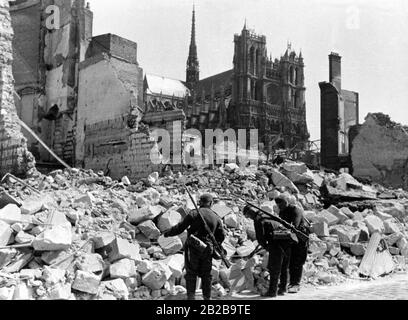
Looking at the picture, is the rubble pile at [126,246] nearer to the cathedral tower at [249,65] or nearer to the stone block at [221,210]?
the stone block at [221,210]

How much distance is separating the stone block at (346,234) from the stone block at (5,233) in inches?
181

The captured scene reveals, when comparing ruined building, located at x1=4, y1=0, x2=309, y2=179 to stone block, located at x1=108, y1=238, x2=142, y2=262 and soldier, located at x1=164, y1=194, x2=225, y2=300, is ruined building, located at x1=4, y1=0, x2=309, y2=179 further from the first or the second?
soldier, located at x1=164, y1=194, x2=225, y2=300

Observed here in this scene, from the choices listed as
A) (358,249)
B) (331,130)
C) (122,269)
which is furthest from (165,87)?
(122,269)

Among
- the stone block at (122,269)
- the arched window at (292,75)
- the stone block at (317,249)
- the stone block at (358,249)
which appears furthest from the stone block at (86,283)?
the arched window at (292,75)

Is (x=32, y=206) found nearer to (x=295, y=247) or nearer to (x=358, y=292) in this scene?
(x=295, y=247)

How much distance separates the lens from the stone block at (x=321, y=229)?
273 inches

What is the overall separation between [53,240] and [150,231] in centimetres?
147

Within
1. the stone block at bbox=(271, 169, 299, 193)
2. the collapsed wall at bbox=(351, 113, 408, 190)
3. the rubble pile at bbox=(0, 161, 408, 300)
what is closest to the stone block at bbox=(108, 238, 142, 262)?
the rubble pile at bbox=(0, 161, 408, 300)

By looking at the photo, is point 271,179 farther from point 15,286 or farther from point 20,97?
point 20,97

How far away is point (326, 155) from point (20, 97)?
12.1 m

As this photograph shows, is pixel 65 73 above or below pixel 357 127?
above

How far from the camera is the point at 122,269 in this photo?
4867mm

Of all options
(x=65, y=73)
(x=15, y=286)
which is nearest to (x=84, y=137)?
(x=65, y=73)

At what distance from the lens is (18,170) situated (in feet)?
36.0
